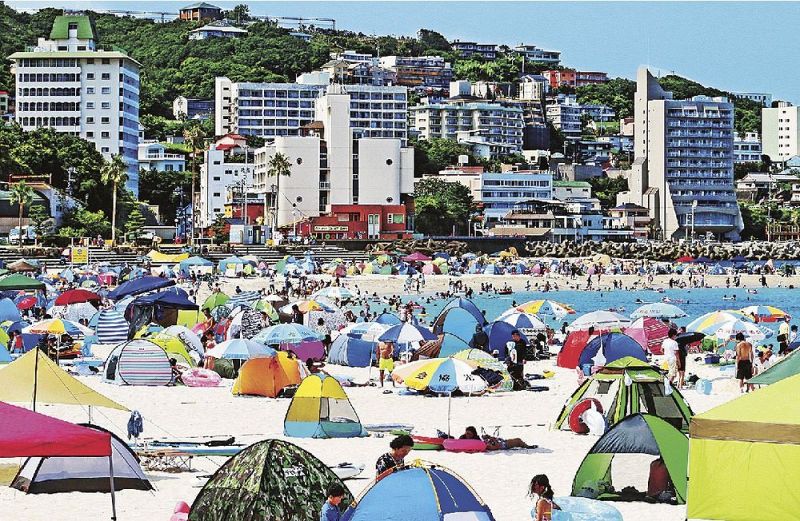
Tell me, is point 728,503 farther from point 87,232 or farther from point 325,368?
point 87,232

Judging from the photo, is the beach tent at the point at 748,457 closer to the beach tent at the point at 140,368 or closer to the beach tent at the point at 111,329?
the beach tent at the point at 140,368

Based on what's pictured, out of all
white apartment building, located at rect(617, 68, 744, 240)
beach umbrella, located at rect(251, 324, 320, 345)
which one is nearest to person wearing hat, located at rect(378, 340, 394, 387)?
beach umbrella, located at rect(251, 324, 320, 345)

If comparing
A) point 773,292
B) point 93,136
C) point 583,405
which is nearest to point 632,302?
point 773,292

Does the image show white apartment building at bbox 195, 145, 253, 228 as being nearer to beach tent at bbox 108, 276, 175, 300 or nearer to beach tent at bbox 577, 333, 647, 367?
beach tent at bbox 108, 276, 175, 300

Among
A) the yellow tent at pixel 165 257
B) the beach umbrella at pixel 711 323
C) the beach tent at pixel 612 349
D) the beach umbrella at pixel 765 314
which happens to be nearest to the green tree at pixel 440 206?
the yellow tent at pixel 165 257

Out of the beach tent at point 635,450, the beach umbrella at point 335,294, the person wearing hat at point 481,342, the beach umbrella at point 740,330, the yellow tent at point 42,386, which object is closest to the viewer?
the beach tent at point 635,450

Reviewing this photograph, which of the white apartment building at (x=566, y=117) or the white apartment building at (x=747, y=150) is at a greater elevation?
the white apartment building at (x=566, y=117)
